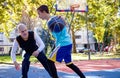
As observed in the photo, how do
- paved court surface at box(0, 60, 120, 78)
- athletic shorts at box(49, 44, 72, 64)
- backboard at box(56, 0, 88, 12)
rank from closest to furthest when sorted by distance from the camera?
athletic shorts at box(49, 44, 72, 64) → paved court surface at box(0, 60, 120, 78) → backboard at box(56, 0, 88, 12)

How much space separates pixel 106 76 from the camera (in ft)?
29.5

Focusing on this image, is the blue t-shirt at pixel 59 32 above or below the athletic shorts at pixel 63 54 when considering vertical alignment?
above

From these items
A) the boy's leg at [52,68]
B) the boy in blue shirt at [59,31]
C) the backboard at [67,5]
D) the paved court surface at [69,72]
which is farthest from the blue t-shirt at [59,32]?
the backboard at [67,5]

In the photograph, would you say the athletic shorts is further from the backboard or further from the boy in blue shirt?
the backboard

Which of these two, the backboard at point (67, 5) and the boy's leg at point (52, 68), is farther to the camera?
the backboard at point (67, 5)

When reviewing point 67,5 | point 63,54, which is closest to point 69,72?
point 63,54

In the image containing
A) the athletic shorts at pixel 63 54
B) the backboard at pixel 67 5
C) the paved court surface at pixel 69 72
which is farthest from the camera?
the backboard at pixel 67 5

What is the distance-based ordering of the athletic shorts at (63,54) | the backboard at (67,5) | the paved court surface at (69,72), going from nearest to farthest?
the athletic shorts at (63,54) → the paved court surface at (69,72) → the backboard at (67,5)

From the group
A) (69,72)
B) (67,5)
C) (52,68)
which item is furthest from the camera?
(67,5)

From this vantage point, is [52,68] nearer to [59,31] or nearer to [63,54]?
[63,54]

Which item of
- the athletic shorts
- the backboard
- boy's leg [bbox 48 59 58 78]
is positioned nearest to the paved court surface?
the athletic shorts

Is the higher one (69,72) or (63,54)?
(63,54)

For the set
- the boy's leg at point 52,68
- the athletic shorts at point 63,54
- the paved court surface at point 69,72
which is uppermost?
the athletic shorts at point 63,54

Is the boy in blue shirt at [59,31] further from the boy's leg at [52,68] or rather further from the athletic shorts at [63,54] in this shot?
the boy's leg at [52,68]
